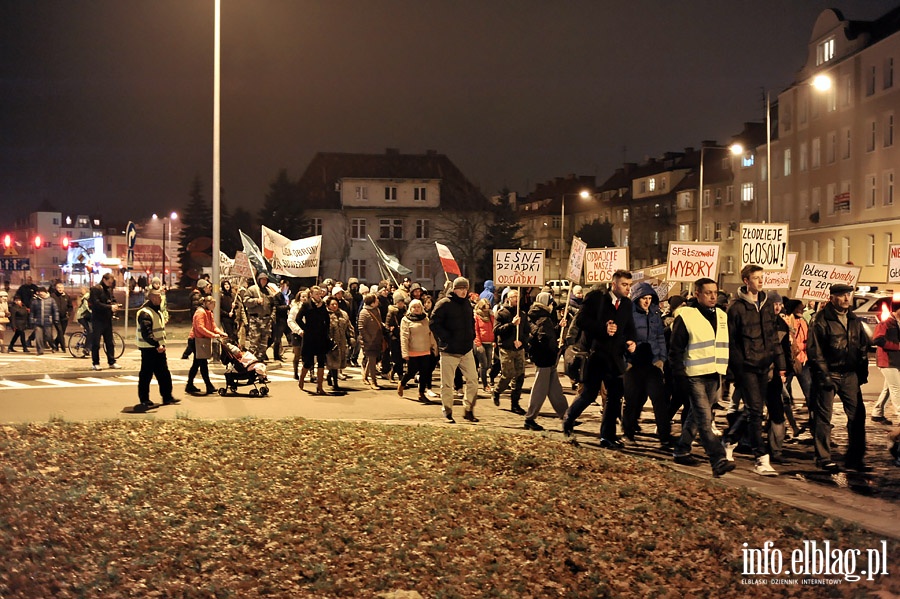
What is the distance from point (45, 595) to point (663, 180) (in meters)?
103

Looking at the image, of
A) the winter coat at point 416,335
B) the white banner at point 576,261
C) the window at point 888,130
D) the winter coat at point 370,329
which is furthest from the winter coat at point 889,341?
the window at point 888,130

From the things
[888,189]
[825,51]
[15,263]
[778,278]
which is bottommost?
[778,278]

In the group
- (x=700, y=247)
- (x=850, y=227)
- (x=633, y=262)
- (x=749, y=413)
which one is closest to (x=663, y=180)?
(x=633, y=262)

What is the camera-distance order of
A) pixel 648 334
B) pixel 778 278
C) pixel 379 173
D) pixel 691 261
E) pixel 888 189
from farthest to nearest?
pixel 379 173, pixel 888 189, pixel 778 278, pixel 691 261, pixel 648 334

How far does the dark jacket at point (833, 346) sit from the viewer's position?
1045 cm

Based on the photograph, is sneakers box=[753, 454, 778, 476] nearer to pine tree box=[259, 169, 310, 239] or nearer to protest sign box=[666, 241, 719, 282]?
protest sign box=[666, 241, 719, 282]

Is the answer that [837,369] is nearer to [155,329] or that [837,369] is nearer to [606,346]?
[606,346]

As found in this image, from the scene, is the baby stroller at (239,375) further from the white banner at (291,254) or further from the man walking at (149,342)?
the white banner at (291,254)

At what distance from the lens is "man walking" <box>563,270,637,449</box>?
1146 cm

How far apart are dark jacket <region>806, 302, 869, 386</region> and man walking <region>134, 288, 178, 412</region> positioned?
9.36m

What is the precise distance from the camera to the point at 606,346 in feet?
37.6

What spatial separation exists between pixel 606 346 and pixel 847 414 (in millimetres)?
2760

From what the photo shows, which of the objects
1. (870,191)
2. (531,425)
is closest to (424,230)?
(870,191)

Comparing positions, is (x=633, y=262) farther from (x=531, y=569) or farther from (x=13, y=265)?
(x=531, y=569)
